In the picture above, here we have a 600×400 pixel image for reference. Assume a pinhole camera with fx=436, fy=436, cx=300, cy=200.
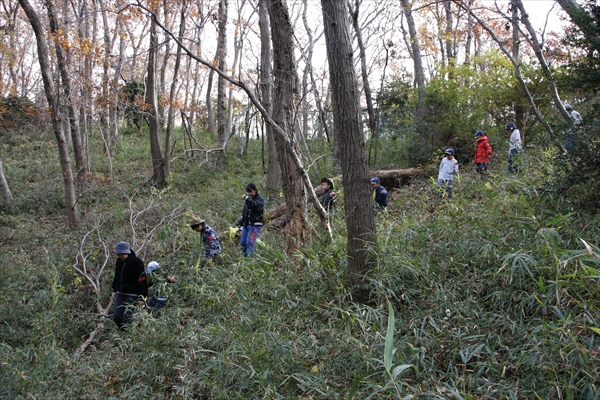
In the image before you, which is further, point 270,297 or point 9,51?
point 9,51

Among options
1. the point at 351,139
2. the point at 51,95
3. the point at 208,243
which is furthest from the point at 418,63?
the point at 351,139

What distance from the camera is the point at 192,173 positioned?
616 inches

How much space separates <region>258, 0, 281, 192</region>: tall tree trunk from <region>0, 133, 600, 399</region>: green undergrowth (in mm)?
4310

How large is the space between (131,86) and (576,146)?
18.5 m

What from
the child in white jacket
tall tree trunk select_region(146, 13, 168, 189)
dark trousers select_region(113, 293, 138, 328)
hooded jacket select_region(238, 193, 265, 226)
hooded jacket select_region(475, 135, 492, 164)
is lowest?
dark trousers select_region(113, 293, 138, 328)

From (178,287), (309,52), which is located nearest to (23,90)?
(309,52)

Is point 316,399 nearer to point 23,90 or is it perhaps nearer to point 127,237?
point 127,237

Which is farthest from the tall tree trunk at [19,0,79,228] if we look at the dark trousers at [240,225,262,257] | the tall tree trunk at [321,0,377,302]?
the tall tree trunk at [321,0,377,302]

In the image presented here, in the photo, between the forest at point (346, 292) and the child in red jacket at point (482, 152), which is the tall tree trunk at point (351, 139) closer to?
the forest at point (346, 292)

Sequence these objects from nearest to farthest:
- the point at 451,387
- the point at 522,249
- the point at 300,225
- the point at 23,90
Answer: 1. the point at 451,387
2. the point at 522,249
3. the point at 300,225
4. the point at 23,90

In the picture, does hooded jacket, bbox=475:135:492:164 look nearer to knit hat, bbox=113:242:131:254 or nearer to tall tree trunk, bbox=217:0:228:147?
knit hat, bbox=113:242:131:254

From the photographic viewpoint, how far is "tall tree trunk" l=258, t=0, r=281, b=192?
417 inches

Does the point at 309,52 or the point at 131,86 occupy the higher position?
the point at 309,52

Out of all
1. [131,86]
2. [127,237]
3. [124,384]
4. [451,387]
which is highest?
[131,86]
